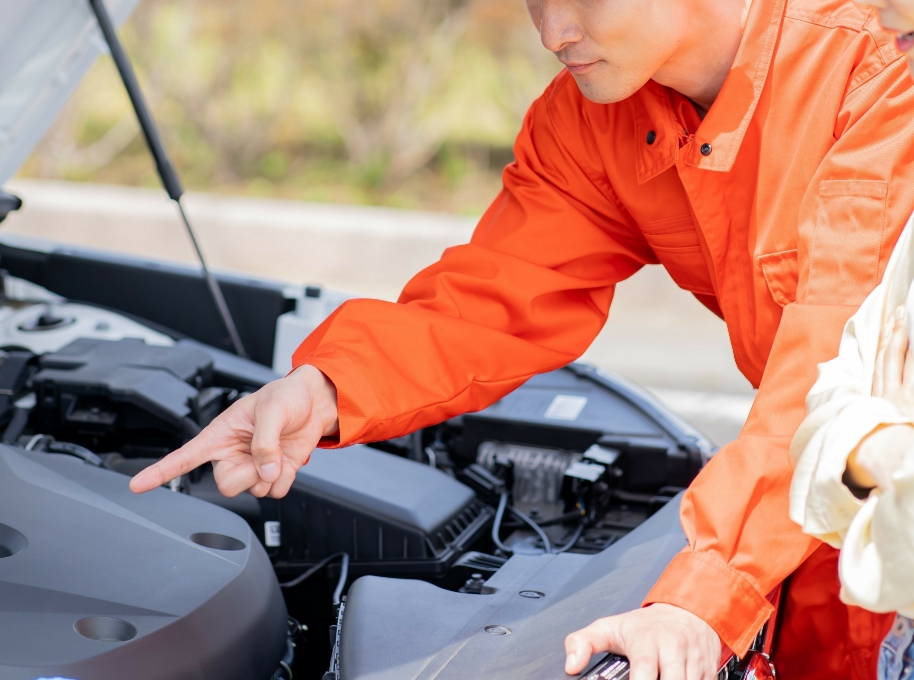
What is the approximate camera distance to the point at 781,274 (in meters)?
1.09

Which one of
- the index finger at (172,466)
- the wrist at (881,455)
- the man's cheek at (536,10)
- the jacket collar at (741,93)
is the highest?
the man's cheek at (536,10)

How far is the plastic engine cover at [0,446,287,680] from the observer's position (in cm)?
92

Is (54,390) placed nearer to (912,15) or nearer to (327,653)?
(327,653)

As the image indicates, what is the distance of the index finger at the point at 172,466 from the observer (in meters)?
1.03

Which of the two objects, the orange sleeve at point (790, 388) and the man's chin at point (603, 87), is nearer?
the orange sleeve at point (790, 388)

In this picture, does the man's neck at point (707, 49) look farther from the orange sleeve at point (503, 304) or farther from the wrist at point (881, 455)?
the wrist at point (881, 455)

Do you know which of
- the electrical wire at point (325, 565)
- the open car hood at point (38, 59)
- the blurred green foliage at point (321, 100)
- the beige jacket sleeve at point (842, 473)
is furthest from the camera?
the blurred green foliage at point (321, 100)

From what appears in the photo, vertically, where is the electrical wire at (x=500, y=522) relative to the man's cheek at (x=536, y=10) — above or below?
below

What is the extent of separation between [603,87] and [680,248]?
300mm

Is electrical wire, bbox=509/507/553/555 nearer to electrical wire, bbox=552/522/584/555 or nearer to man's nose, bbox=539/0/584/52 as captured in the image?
electrical wire, bbox=552/522/584/555

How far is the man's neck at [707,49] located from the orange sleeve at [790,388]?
24 cm

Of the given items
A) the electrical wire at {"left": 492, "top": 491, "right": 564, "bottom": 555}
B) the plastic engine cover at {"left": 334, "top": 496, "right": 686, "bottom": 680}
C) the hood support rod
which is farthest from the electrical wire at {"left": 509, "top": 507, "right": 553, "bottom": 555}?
the hood support rod

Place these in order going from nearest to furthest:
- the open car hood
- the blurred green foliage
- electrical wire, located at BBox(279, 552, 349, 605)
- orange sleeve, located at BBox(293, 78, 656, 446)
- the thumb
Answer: the thumb
orange sleeve, located at BBox(293, 78, 656, 446)
electrical wire, located at BBox(279, 552, 349, 605)
the open car hood
the blurred green foliage

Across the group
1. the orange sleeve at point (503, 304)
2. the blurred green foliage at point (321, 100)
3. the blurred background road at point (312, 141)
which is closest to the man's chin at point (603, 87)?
the orange sleeve at point (503, 304)
